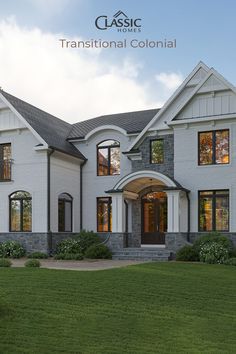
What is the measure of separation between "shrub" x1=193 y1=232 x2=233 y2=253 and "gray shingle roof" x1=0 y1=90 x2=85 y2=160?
8.10 meters

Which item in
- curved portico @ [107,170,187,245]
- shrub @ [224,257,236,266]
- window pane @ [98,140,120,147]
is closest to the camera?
shrub @ [224,257,236,266]

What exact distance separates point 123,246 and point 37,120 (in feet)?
26.4

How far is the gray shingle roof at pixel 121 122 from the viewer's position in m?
23.8

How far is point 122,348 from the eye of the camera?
6.71 metres

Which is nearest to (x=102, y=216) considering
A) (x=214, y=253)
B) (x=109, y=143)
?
(x=109, y=143)

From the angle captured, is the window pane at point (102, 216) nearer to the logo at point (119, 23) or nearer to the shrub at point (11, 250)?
the shrub at point (11, 250)

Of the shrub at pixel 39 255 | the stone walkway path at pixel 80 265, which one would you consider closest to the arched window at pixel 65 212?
the shrub at pixel 39 255

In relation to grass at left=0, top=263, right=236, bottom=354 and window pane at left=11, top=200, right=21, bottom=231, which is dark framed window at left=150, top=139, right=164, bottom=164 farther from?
grass at left=0, top=263, right=236, bottom=354

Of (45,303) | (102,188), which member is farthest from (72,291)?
(102,188)

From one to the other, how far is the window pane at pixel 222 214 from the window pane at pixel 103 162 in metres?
6.74

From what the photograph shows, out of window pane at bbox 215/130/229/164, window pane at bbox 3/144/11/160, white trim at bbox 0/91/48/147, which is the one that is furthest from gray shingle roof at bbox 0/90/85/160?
window pane at bbox 215/130/229/164

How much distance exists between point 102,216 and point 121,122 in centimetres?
539

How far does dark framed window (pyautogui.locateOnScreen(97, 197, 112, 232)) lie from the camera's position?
77.5 feet

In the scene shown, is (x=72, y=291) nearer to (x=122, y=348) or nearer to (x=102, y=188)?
(x=122, y=348)
